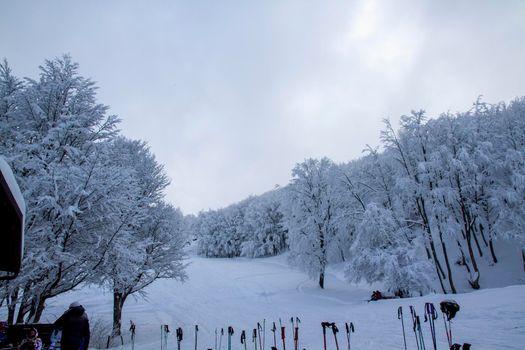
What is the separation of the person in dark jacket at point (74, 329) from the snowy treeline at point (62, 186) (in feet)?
2.85

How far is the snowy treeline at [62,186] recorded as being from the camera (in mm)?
6805

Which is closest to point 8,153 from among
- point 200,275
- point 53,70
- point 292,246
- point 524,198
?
point 53,70

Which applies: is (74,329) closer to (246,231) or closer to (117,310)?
(117,310)

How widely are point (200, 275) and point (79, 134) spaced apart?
32.3 meters

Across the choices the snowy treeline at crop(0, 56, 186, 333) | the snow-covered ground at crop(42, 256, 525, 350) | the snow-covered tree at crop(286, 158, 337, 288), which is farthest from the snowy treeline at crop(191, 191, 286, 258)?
the snowy treeline at crop(0, 56, 186, 333)

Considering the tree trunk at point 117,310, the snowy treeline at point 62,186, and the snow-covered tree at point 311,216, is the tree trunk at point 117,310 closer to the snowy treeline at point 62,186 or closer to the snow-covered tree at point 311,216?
the snowy treeline at point 62,186

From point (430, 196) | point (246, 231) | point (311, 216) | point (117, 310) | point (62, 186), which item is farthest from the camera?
point (246, 231)

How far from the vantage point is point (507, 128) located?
23250 mm

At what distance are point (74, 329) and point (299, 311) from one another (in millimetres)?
13499

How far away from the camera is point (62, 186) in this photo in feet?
23.5

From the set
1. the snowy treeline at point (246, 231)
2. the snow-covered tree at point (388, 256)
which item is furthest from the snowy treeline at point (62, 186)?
the snowy treeline at point (246, 231)

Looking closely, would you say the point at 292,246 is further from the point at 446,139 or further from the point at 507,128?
the point at 507,128

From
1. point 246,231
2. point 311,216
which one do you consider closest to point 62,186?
point 311,216

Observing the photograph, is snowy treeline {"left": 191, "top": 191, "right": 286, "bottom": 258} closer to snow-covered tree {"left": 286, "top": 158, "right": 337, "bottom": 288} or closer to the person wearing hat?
snow-covered tree {"left": 286, "top": 158, "right": 337, "bottom": 288}
